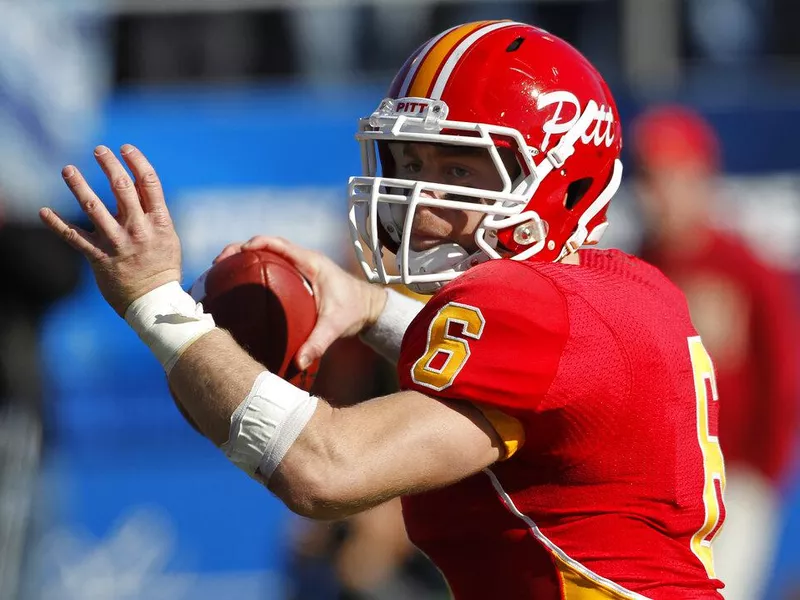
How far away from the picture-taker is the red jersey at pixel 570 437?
2160mm

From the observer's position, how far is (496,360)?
7.02 feet

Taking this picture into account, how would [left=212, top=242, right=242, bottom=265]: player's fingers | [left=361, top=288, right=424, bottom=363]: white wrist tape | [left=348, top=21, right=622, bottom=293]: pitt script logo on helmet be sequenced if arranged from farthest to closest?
[left=361, top=288, right=424, bottom=363]: white wrist tape, [left=212, top=242, right=242, bottom=265]: player's fingers, [left=348, top=21, right=622, bottom=293]: pitt script logo on helmet

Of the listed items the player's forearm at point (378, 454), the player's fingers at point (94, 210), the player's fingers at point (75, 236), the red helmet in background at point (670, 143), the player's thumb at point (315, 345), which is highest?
the player's fingers at point (94, 210)

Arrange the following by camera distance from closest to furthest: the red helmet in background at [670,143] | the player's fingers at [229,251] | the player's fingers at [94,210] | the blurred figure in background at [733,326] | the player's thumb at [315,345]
→ the player's fingers at [94,210], the player's thumb at [315,345], the player's fingers at [229,251], the blurred figure in background at [733,326], the red helmet in background at [670,143]

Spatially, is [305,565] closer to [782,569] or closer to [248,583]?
[248,583]

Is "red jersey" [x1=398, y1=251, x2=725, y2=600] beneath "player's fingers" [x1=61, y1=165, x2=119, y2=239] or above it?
beneath

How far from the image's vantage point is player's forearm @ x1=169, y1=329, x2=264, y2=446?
2188 millimetres

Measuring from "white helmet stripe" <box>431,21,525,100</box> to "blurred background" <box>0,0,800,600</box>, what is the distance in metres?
2.48

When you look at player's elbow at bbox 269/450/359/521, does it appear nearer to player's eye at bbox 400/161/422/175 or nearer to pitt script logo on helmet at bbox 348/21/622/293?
pitt script logo on helmet at bbox 348/21/622/293

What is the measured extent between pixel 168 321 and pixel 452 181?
2.14ft

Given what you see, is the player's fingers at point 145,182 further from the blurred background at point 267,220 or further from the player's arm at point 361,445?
the blurred background at point 267,220

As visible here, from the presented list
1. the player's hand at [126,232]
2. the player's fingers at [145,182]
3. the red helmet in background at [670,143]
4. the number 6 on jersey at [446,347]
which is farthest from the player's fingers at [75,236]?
the red helmet in background at [670,143]

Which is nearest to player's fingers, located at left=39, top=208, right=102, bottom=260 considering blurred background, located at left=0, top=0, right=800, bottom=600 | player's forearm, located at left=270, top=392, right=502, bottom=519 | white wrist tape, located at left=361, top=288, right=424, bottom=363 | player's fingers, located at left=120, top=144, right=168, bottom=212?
player's fingers, located at left=120, top=144, right=168, bottom=212

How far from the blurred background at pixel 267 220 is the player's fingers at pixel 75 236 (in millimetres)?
2736
